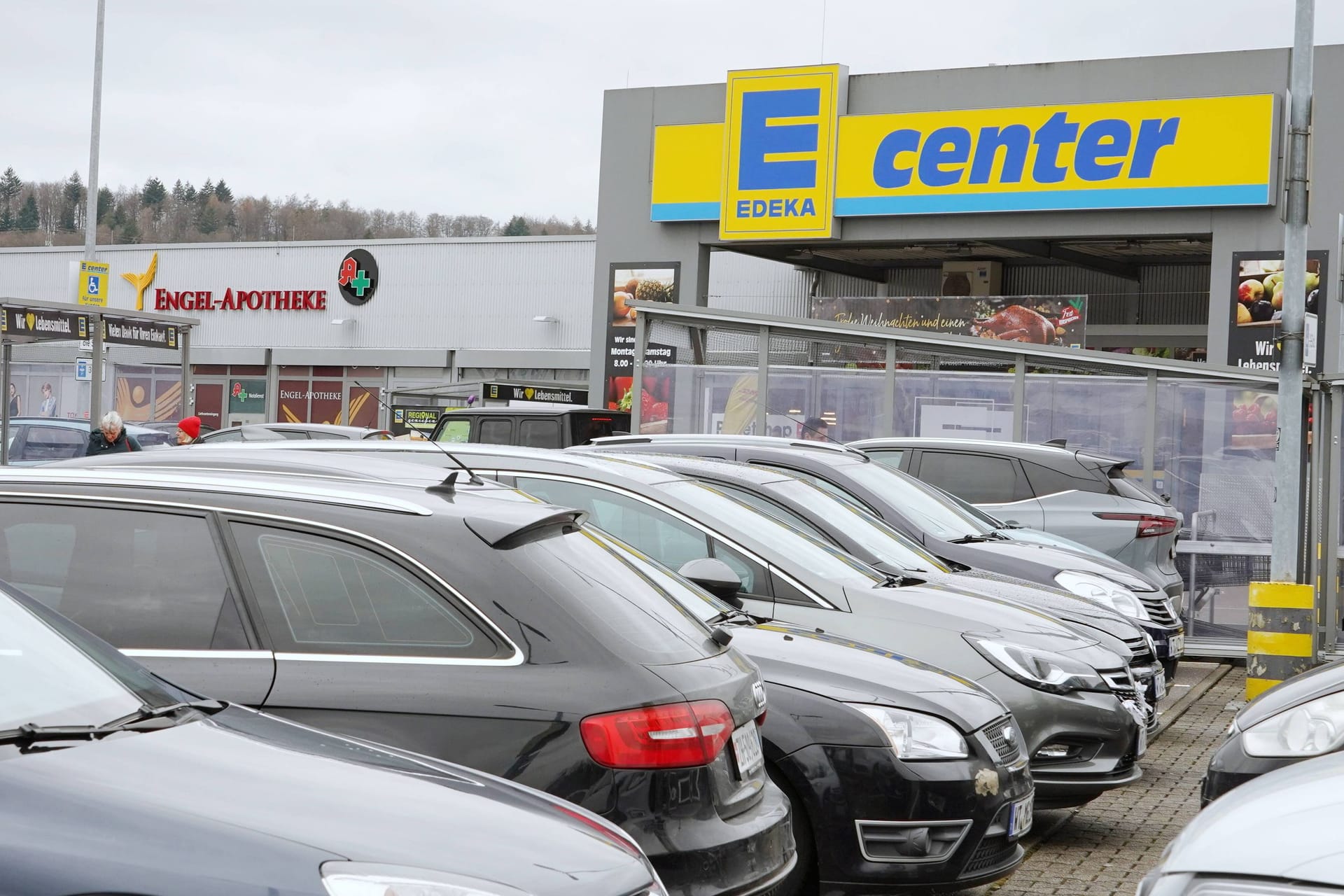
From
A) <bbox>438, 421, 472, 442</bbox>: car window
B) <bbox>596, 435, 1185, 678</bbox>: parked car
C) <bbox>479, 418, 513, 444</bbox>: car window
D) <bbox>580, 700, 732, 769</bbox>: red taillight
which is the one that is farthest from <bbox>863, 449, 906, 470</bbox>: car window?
<bbox>580, 700, 732, 769</bbox>: red taillight

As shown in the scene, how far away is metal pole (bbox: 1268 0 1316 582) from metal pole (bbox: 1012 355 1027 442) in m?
3.92

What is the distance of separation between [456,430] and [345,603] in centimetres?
1286

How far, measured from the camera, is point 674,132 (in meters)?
29.8

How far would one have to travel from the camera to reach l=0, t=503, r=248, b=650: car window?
4035 millimetres

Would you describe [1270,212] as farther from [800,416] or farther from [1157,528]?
[1157,528]

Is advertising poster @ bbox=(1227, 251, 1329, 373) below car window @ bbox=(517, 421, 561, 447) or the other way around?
the other way around

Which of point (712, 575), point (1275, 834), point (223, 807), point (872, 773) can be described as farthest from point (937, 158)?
point (223, 807)

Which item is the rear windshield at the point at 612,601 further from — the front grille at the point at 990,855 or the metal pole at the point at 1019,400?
the metal pole at the point at 1019,400

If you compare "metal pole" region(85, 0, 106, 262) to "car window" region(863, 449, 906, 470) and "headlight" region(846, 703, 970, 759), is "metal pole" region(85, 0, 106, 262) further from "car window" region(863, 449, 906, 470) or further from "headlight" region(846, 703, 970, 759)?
"headlight" region(846, 703, 970, 759)

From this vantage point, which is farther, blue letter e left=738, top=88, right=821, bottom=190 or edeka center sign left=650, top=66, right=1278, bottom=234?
blue letter e left=738, top=88, right=821, bottom=190

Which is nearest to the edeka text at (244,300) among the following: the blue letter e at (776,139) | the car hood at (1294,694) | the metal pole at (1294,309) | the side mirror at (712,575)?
the blue letter e at (776,139)

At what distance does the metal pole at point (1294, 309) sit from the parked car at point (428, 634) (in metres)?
8.48

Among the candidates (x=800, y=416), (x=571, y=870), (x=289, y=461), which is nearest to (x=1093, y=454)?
(x=800, y=416)

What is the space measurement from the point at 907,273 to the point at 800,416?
69.3ft
